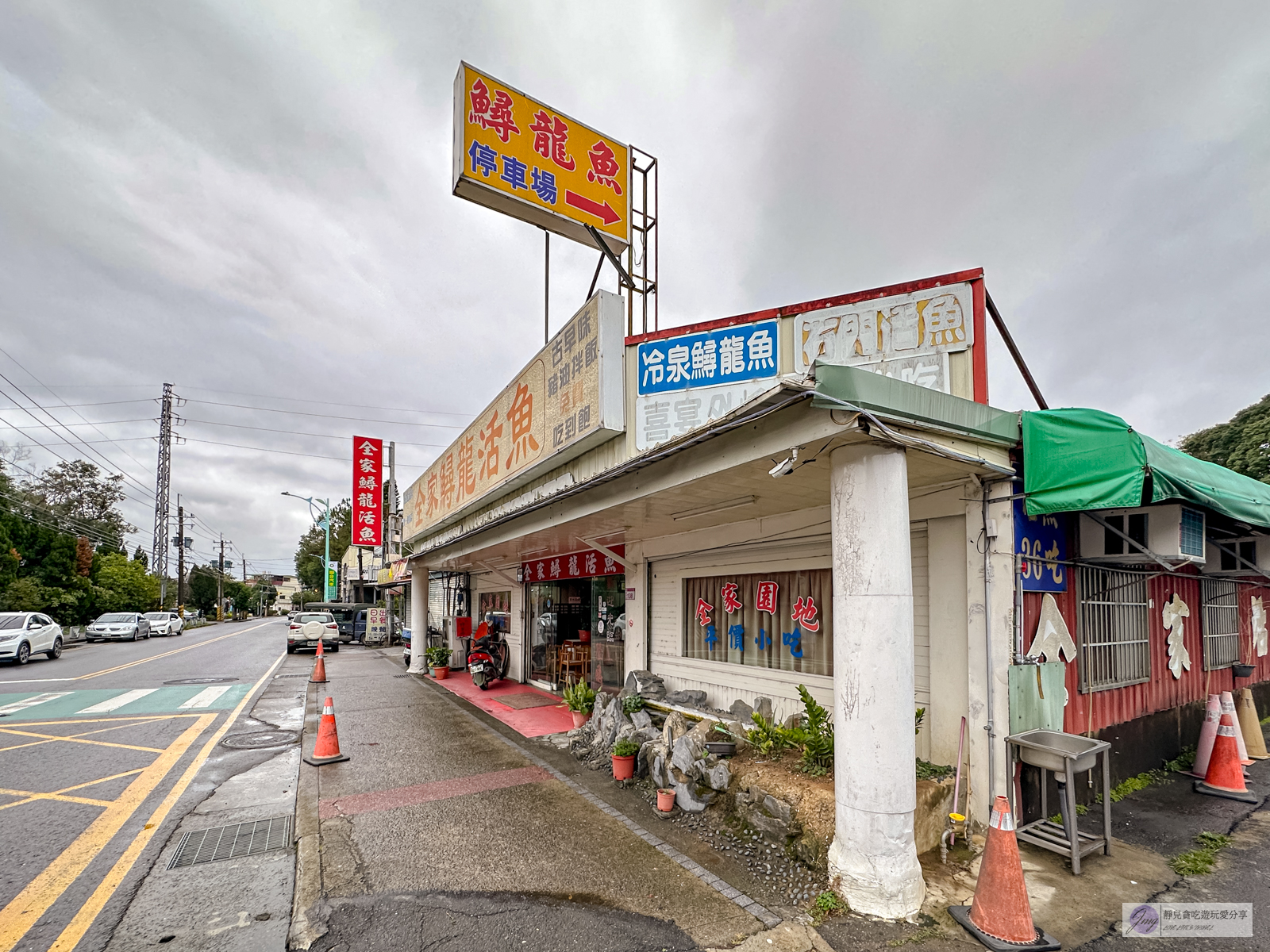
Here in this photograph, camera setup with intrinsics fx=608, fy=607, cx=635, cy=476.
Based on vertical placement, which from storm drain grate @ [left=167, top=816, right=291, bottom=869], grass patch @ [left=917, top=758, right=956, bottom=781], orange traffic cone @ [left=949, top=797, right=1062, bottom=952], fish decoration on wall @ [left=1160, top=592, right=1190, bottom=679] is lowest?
storm drain grate @ [left=167, top=816, right=291, bottom=869]

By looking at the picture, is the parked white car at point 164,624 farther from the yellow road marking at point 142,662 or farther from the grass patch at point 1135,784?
the grass patch at point 1135,784

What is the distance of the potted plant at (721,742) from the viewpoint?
6281mm

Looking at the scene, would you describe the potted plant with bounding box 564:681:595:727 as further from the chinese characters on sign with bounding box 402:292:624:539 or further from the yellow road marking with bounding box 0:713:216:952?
the yellow road marking with bounding box 0:713:216:952

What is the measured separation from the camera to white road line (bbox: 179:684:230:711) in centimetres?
1216

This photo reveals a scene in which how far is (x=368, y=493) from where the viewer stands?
26.6 meters

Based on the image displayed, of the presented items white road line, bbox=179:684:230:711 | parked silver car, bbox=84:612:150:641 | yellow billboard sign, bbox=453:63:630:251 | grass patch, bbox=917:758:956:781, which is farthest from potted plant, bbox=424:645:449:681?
parked silver car, bbox=84:612:150:641

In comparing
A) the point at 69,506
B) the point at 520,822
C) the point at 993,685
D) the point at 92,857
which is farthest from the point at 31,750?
the point at 69,506

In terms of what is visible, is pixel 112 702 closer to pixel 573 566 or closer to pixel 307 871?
pixel 573 566

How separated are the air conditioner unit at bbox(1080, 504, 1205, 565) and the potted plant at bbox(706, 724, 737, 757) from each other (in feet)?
12.8

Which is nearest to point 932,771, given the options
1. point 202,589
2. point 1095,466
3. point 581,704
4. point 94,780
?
point 1095,466

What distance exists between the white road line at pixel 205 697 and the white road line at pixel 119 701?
0.99 meters

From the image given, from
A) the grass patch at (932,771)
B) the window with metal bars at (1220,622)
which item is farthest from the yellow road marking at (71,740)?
the window with metal bars at (1220,622)

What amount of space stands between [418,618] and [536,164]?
45.9ft

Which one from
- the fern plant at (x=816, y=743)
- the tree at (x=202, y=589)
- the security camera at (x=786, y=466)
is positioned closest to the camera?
the security camera at (x=786, y=466)
